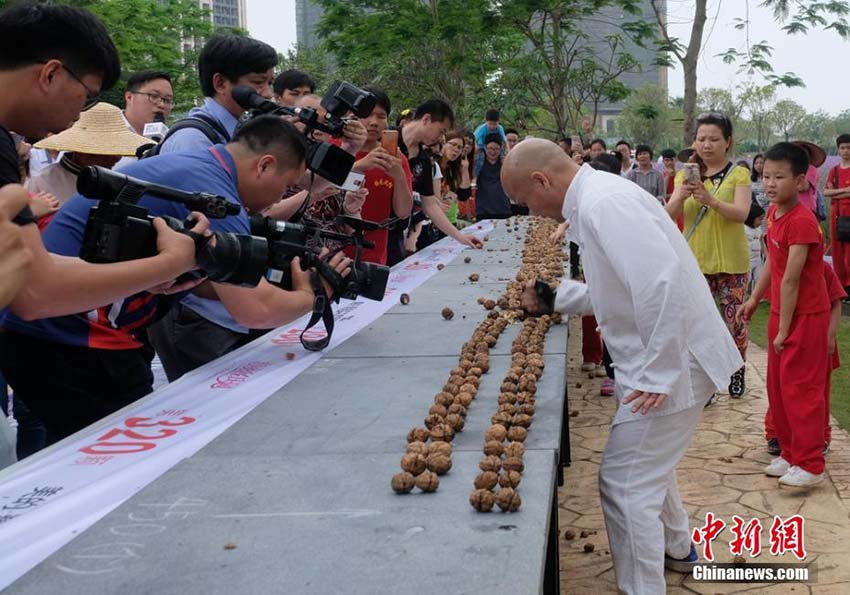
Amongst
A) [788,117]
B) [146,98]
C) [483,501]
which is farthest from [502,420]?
[788,117]

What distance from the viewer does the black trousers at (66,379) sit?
299 cm

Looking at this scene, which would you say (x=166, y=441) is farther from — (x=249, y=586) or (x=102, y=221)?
(x=249, y=586)

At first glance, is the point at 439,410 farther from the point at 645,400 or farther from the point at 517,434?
the point at 645,400

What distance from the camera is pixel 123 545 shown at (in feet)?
6.25

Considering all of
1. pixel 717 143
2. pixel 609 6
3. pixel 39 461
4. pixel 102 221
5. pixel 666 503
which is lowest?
pixel 666 503

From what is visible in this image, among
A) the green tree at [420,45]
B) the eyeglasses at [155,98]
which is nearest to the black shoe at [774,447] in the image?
the eyeglasses at [155,98]

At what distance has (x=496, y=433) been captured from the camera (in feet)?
8.08

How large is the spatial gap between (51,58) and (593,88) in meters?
15.0

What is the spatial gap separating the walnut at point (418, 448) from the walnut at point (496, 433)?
0.60ft

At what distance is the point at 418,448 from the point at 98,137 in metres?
2.80

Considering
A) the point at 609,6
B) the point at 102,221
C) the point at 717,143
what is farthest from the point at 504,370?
the point at 609,6

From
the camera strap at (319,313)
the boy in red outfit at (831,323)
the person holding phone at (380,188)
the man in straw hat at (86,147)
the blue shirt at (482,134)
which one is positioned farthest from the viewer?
the blue shirt at (482,134)

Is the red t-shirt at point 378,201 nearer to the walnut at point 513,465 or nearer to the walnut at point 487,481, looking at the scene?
the walnut at point 513,465

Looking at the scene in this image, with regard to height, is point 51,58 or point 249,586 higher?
point 51,58
